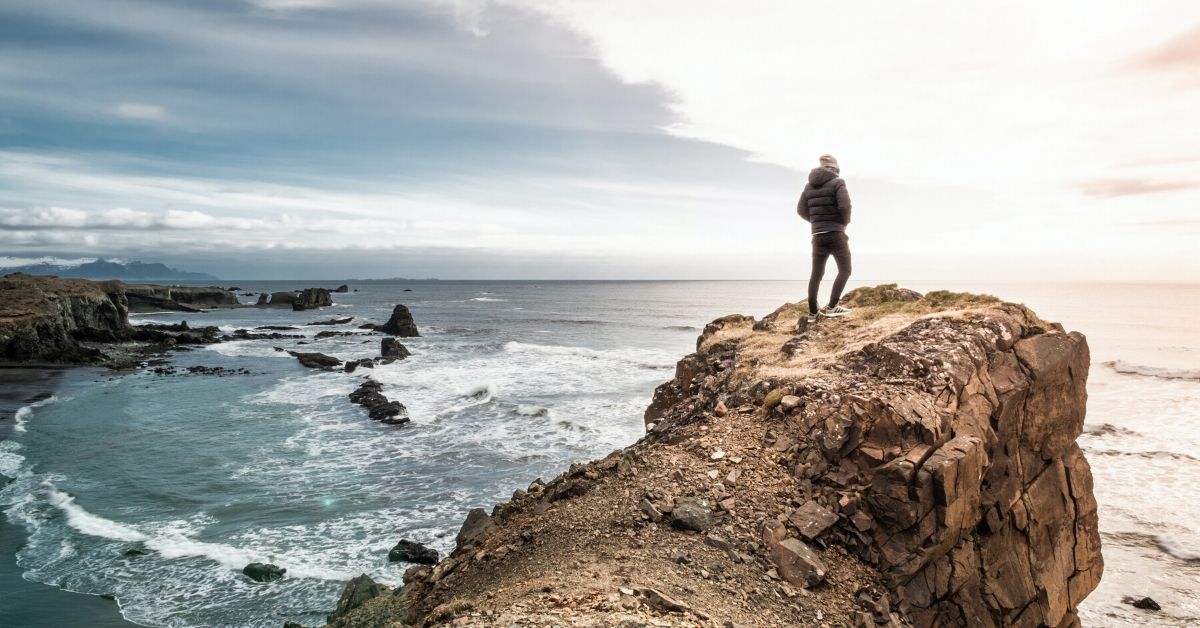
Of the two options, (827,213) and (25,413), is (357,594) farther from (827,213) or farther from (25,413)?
(25,413)

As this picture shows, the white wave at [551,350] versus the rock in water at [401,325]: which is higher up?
the rock in water at [401,325]

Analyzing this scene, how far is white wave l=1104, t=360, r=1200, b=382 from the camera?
119 ft

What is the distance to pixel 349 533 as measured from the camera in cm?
1487

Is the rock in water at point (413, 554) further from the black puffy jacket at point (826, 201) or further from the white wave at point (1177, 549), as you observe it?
the white wave at point (1177, 549)

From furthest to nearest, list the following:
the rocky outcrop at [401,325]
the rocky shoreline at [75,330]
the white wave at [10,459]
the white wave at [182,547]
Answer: the rocky outcrop at [401,325] < the rocky shoreline at [75,330] < the white wave at [10,459] < the white wave at [182,547]

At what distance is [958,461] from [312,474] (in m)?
18.2

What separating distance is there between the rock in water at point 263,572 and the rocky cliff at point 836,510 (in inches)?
208

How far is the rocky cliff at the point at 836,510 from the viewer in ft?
18.4

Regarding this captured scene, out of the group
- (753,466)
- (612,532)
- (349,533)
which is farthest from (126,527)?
(753,466)

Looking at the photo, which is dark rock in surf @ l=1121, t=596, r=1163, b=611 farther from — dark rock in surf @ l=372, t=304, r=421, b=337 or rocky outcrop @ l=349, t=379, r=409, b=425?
dark rock in surf @ l=372, t=304, r=421, b=337

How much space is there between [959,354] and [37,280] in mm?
76429

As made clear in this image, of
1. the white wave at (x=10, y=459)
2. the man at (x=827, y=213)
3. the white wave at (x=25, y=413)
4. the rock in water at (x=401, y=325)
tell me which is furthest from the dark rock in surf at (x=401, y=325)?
the man at (x=827, y=213)

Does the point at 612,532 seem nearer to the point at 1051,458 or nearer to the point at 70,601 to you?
the point at 1051,458

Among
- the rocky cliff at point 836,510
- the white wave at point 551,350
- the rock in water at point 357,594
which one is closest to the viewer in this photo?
the rocky cliff at point 836,510
